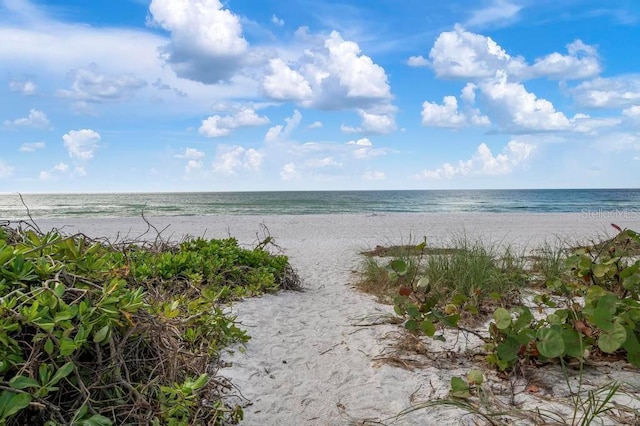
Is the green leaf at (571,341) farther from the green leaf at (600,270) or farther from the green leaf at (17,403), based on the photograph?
the green leaf at (17,403)

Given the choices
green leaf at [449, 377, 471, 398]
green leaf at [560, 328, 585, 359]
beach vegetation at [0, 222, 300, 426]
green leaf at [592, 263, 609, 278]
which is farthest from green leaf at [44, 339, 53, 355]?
green leaf at [592, 263, 609, 278]

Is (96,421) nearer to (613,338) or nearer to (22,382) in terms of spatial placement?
(22,382)

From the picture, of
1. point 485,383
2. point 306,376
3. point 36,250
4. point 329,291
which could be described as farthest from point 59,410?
point 329,291

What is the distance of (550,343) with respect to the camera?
290 cm

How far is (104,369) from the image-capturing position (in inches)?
81.3

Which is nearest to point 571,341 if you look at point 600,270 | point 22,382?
point 600,270

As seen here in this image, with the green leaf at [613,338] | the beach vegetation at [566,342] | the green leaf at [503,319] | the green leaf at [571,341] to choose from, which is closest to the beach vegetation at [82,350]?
the beach vegetation at [566,342]

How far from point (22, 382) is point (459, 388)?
2.30m

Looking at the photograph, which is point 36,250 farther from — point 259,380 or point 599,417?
point 599,417

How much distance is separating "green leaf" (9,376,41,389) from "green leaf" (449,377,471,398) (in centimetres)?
224

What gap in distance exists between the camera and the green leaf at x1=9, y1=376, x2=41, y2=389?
1.73 metres

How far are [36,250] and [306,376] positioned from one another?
2196mm

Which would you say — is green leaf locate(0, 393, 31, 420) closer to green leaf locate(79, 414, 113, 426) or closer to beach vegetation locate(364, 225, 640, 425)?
green leaf locate(79, 414, 113, 426)

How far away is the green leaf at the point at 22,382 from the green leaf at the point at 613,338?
10.0 ft
